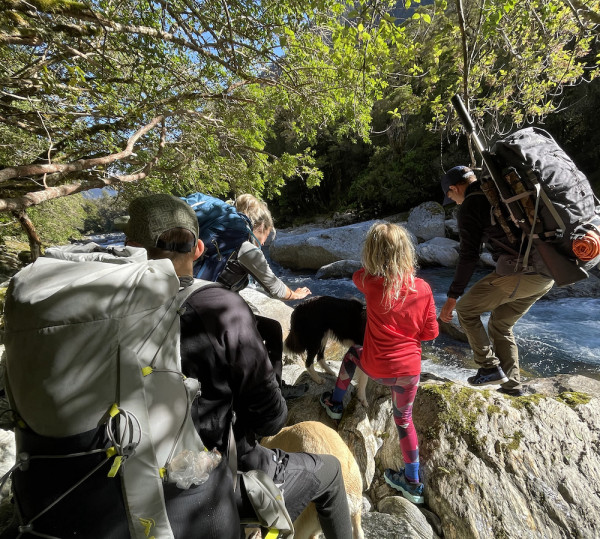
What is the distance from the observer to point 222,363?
110cm

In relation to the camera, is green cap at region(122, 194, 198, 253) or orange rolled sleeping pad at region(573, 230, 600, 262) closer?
green cap at region(122, 194, 198, 253)

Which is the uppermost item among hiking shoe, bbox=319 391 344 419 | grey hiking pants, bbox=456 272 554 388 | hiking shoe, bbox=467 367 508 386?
grey hiking pants, bbox=456 272 554 388

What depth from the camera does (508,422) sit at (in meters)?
2.41

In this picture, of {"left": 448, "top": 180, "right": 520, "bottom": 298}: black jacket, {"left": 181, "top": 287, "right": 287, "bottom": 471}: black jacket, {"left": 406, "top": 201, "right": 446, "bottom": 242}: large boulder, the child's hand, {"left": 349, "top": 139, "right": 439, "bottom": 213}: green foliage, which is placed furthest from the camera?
{"left": 349, "top": 139, "right": 439, "bottom": 213}: green foliage

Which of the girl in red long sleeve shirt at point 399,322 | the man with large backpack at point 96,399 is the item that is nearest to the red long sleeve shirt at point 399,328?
the girl in red long sleeve shirt at point 399,322

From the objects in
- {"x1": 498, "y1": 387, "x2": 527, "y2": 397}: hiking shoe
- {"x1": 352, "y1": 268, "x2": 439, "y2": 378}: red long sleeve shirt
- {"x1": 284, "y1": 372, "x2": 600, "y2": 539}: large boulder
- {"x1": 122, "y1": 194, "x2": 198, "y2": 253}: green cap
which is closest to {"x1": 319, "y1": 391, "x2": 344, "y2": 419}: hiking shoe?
{"x1": 284, "y1": 372, "x2": 600, "y2": 539}: large boulder

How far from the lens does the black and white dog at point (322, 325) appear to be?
3.11 metres

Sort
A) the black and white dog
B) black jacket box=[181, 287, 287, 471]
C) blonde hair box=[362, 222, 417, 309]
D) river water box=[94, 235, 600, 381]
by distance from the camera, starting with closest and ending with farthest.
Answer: black jacket box=[181, 287, 287, 471] → blonde hair box=[362, 222, 417, 309] → the black and white dog → river water box=[94, 235, 600, 381]

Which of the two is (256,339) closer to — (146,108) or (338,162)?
(146,108)

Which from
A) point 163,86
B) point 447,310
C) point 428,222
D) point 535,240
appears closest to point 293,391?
point 447,310

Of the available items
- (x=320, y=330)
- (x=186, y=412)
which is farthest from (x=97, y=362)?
(x=320, y=330)

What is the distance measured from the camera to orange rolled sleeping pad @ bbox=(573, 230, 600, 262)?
189 centimetres

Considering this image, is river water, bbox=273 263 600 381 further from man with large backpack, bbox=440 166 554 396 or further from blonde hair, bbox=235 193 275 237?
blonde hair, bbox=235 193 275 237

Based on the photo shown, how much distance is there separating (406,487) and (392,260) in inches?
66.7
